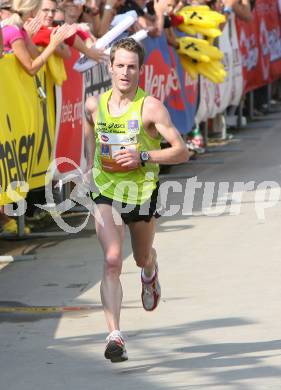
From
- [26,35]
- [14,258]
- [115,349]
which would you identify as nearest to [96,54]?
[26,35]

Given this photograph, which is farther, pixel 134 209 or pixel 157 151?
pixel 134 209

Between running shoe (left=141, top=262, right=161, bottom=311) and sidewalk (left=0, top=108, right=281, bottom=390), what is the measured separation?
0.14 m

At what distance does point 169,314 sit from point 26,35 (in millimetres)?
3455

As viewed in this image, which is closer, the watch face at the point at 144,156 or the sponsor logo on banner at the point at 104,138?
the watch face at the point at 144,156

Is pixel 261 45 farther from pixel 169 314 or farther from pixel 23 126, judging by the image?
pixel 169 314

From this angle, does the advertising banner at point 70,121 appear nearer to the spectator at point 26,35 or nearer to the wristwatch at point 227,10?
the spectator at point 26,35

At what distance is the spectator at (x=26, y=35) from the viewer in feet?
36.4

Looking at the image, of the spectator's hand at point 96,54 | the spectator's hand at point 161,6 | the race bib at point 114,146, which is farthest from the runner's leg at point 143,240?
the spectator's hand at point 161,6

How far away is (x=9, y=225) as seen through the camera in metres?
12.0

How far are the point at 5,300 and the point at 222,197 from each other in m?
5.11

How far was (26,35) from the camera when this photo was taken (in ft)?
36.9

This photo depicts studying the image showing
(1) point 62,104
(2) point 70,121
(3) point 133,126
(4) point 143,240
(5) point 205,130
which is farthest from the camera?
(5) point 205,130

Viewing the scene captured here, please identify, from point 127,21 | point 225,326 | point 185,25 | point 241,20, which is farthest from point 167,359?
point 241,20

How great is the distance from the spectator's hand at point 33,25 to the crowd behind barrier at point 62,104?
12.7 inches
